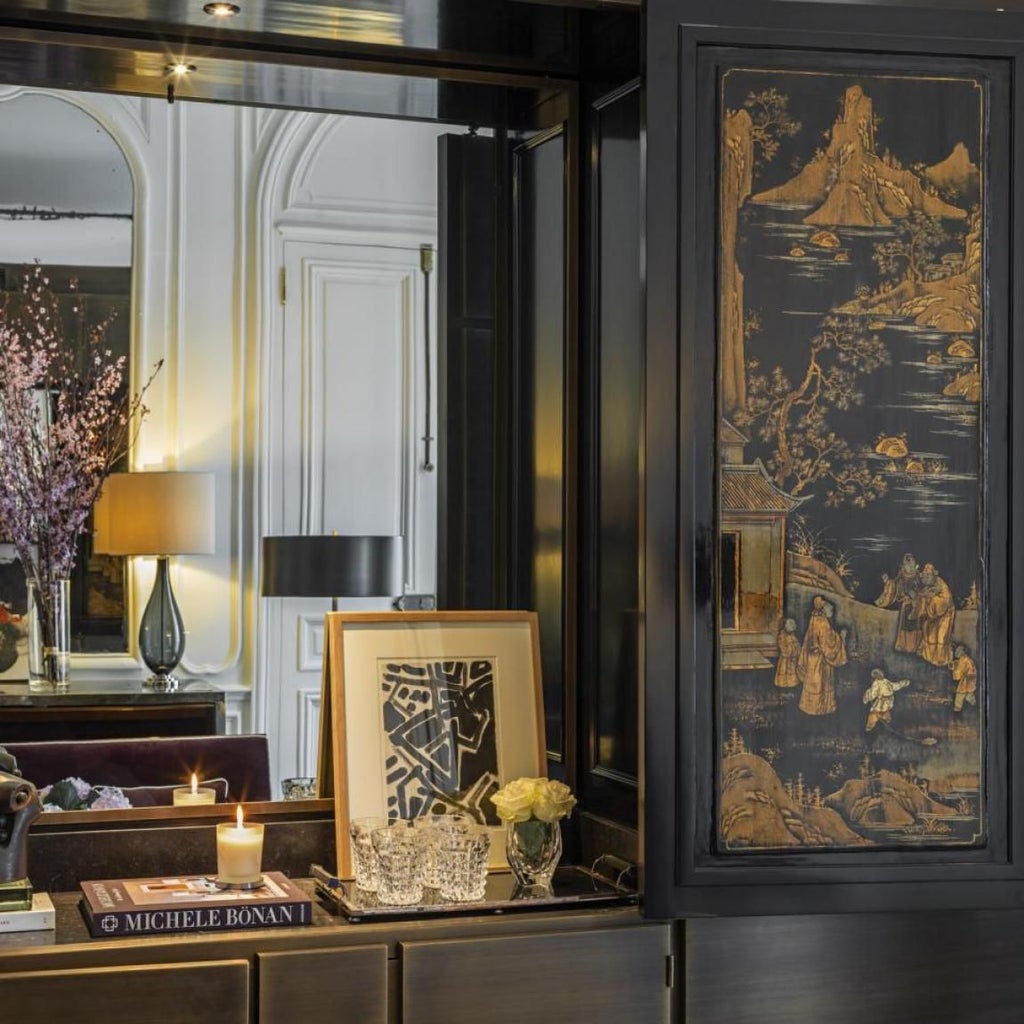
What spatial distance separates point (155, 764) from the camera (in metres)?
2.58

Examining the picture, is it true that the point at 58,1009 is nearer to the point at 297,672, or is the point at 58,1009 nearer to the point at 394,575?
the point at 297,672

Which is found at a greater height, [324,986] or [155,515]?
[155,515]

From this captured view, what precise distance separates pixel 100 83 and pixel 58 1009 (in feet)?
4.86

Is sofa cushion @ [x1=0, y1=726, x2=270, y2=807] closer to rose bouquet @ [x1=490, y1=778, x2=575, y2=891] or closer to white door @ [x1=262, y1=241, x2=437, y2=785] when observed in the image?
white door @ [x1=262, y1=241, x2=437, y2=785]

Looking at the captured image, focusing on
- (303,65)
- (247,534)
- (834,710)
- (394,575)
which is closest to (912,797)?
(834,710)

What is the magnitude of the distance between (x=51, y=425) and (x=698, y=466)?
1.07 meters

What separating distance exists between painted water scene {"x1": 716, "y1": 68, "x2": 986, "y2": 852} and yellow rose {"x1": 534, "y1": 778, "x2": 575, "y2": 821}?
0.91 feet

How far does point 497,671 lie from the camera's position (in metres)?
2.71

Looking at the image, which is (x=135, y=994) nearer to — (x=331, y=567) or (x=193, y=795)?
(x=193, y=795)

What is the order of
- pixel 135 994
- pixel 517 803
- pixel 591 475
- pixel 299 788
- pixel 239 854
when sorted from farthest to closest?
pixel 591 475 < pixel 299 788 < pixel 517 803 < pixel 239 854 < pixel 135 994

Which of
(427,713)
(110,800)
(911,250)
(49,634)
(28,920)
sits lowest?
(28,920)

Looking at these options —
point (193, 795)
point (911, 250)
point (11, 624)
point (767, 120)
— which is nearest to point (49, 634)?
point (11, 624)

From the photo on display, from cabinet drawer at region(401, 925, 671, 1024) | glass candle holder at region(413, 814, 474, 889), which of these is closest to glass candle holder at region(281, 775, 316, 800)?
glass candle holder at region(413, 814, 474, 889)

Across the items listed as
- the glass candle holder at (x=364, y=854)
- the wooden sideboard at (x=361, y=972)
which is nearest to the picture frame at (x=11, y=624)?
the wooden sideboard at (x=361, y=972)
